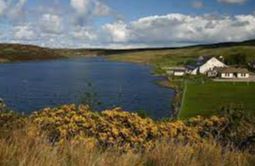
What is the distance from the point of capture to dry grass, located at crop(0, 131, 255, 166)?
213 inches

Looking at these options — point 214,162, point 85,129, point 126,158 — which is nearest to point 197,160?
point 214,162

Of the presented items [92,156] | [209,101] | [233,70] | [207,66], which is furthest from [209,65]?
[92,156]

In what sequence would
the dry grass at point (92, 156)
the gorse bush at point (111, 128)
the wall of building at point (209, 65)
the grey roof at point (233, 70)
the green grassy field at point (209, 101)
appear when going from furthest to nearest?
1. the wall of building at point (209, 65)
2. the grey roof at point (233, 70)
3. the green grassy field at point (209, 101)
4. the gorse bush at point (111, 128)
5. the dry grass at point (92, 156)

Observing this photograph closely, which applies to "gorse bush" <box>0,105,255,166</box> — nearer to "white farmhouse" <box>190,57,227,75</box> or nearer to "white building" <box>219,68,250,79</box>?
"white building" <box>219,68,250,79</box>

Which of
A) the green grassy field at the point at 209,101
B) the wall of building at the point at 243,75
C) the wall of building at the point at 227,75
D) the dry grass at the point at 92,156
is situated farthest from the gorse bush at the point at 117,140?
the wall of building at the point at 227,75

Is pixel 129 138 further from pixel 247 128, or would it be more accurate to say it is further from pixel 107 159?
pixel 107 159

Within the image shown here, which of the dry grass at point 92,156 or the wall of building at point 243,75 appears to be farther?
the wall of building at point 243,75

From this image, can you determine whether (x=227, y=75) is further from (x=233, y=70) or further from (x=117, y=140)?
(x=117, y=140)

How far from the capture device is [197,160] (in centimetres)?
654

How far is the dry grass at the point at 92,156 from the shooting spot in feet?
17.7

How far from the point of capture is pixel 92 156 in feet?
19.1

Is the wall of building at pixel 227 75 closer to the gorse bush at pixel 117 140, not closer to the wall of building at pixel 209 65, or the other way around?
the wall of building at pixel 209 65

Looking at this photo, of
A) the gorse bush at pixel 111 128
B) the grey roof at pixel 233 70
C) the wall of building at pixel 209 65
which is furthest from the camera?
the wall of building at pixel 209 65

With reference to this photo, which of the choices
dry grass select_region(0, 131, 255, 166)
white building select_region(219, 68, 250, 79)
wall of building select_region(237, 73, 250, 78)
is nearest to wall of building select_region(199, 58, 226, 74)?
white building select_region(219, 68, 250, 79)
